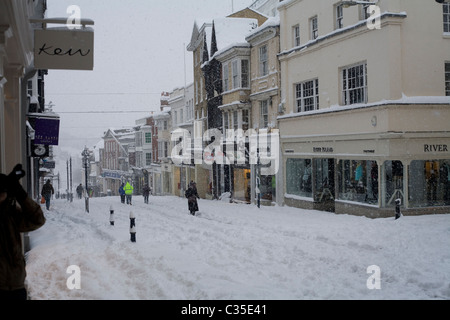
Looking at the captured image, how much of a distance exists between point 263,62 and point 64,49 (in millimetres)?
22271

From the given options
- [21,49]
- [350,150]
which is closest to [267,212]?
[350,150]

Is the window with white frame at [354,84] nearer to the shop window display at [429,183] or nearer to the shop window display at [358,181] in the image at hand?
the shop window display at [358,181]

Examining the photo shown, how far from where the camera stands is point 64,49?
9.10 m

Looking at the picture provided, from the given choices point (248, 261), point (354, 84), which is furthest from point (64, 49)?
point (354, 84)

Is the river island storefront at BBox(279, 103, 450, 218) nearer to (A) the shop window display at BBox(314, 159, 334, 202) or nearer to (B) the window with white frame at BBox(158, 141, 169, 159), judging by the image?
(A) the shop window display at BBox(314, 159, 334, 202)

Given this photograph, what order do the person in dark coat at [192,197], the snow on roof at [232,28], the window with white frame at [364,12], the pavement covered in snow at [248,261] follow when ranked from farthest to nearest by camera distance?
1. the snow on roof at [232,28]
2. the person in dark coat at [192,197]
3. the window with white frame at [364,12]
4. the pavement covered in snow at [248,261]

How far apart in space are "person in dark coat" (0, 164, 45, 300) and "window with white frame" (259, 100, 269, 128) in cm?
2539

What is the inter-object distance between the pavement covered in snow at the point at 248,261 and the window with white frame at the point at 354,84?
19.5 feet

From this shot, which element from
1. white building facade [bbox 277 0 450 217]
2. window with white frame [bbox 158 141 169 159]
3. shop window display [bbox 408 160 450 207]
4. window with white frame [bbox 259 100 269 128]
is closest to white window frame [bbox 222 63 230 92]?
window with white frame [bbox 259 100 269 128]

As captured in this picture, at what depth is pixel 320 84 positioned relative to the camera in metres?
23.8

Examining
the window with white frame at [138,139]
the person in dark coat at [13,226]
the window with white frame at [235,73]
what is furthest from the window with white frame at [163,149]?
the person in dark coat at [13,226]

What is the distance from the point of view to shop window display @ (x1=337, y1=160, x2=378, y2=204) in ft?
66.9

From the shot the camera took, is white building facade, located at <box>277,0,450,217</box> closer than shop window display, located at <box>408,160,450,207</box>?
Yes

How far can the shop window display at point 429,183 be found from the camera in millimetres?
19625
